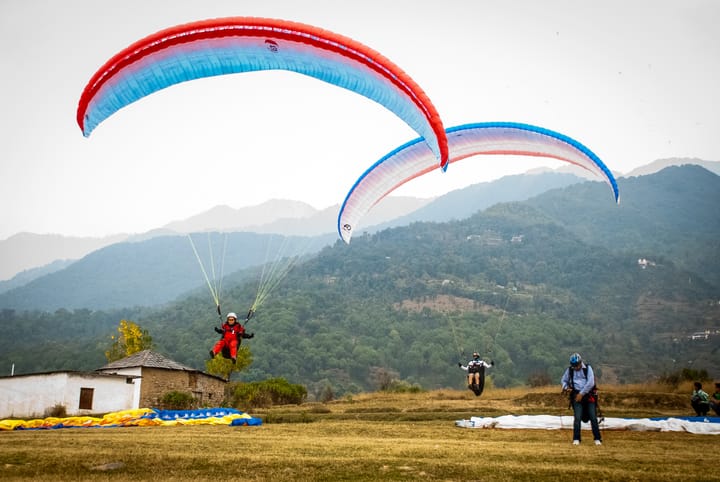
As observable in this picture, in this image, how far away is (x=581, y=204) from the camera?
19825 centimetres

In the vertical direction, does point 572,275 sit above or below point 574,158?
above

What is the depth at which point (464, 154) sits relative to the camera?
55.9ft

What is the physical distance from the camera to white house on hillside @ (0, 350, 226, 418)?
86.0 feet

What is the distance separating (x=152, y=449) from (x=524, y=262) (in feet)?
489

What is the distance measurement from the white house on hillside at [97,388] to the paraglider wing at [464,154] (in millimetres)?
16841

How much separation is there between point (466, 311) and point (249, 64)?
112 metres

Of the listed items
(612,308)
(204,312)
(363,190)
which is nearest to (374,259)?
(204,312)

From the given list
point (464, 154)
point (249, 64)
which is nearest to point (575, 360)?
point (464, 154)

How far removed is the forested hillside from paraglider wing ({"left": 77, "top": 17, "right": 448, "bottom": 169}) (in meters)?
→ 71.4

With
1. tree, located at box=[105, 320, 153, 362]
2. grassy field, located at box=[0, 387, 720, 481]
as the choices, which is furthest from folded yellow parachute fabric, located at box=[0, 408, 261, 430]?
tree, located at box=[105, 320, 153, 362]

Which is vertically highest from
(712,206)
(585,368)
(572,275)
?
(712,206)

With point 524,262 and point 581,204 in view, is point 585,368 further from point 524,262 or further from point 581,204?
point 581,204

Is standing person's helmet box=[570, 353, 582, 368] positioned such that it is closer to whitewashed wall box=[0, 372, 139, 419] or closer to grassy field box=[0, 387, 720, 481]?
grassy field box=[0, 387, 720, 481]

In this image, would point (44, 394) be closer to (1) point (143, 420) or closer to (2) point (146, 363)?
(2) point (146, 363)
